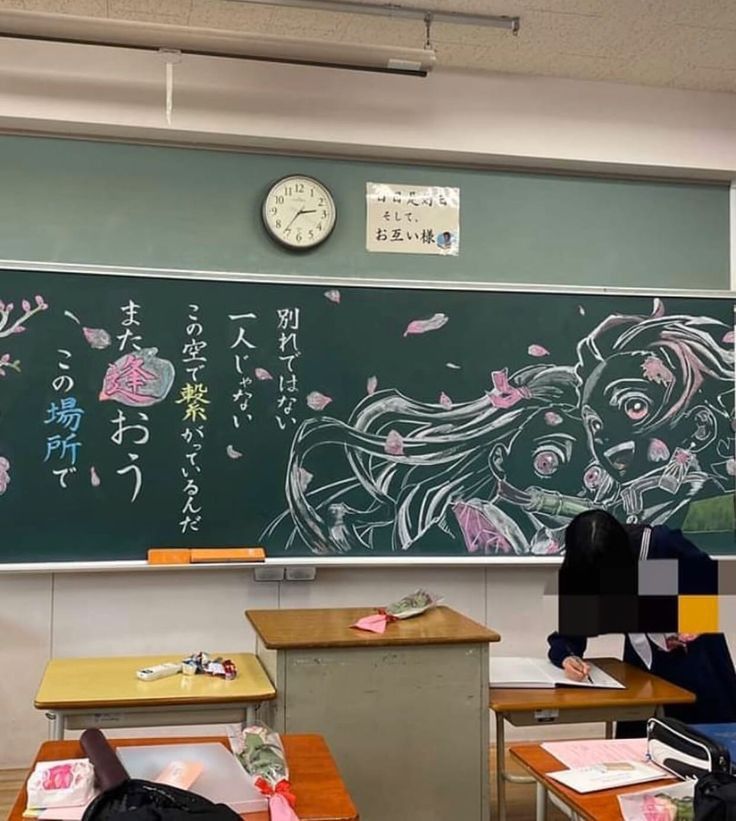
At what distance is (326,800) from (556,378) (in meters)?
2.69

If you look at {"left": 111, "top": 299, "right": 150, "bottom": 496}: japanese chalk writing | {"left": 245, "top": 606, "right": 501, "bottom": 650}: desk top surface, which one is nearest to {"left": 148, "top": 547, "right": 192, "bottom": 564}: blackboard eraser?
{"left": 111, "top": 299, "right": 150, "bottom": 496}: japanese chalk writing

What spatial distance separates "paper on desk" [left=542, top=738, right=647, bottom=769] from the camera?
1968 mm

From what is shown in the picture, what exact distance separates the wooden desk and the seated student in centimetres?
107

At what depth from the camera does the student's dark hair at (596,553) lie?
2.72m

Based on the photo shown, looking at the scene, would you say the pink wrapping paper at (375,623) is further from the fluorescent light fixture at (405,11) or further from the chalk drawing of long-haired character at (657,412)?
the fluorescent light fixture at (405,11)

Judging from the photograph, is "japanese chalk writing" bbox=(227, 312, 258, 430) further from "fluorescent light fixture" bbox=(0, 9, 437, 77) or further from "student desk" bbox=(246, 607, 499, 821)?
"student desk" bbox=(246, 607, 499, 821)

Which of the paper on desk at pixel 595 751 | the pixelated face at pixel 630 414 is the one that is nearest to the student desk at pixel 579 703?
the paper on desk at pixel 595 751

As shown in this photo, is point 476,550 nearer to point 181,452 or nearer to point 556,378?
point 556,378

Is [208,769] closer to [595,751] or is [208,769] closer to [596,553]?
[595,751]

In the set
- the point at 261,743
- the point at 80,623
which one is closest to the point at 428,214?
the point at 80,623

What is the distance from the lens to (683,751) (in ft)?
6.15

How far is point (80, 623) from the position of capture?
3.65m

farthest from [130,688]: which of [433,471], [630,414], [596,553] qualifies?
[630,414]

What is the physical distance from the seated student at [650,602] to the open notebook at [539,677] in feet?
0.12
